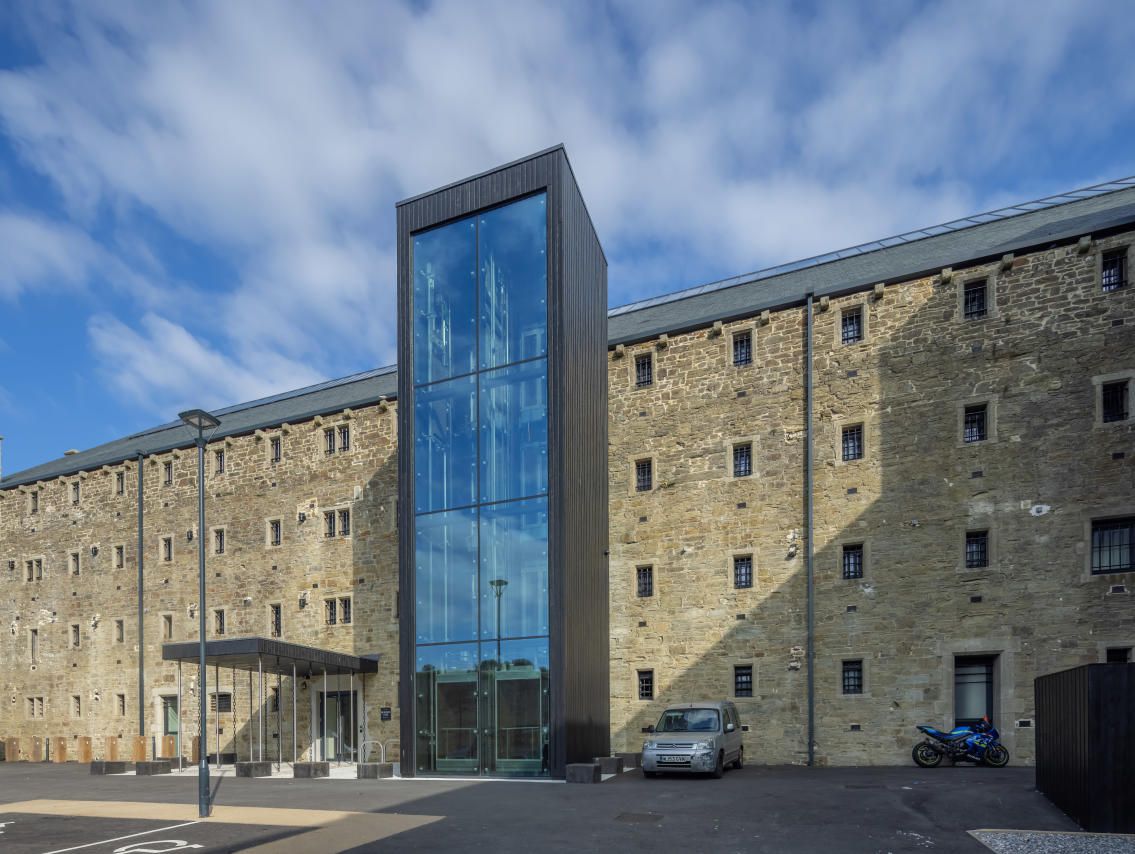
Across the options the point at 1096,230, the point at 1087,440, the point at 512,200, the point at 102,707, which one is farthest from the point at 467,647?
the point at 102,707

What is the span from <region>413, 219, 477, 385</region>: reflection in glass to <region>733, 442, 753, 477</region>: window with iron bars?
768 cm

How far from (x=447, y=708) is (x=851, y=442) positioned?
12262mm

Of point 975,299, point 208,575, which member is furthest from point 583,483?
point 208,575

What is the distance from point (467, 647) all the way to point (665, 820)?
937 cm

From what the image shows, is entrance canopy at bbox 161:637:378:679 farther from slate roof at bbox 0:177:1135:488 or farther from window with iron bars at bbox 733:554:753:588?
window with iron bars at bbox 733:554:753:588

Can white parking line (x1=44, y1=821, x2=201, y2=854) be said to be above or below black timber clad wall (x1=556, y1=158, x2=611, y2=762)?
below

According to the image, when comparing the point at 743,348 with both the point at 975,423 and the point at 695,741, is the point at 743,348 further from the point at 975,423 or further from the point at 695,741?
the point at 695,741

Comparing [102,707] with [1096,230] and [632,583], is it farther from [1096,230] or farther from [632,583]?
[1096,230]

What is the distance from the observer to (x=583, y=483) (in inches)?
886

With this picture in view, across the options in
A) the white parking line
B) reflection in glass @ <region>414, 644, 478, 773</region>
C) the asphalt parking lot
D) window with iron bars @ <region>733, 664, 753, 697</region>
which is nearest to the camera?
the asphalt parking lot

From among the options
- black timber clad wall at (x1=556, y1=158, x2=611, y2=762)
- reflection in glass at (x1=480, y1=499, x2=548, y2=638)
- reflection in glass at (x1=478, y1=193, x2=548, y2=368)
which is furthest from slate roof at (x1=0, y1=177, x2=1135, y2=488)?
reflection in glass at (x1=480, y1=499, x2=548, y2=638)

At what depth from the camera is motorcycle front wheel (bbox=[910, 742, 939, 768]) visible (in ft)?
65.4

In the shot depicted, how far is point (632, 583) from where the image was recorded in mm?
24938

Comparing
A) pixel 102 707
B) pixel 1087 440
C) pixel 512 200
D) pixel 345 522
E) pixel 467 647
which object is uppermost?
pixel 512 200
